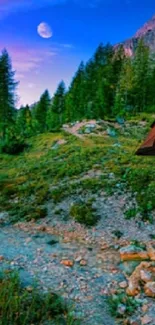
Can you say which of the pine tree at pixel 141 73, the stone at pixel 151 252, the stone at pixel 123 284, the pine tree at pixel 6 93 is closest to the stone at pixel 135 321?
the stone at pixel 123 284

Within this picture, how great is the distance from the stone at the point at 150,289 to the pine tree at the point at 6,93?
30.0 m

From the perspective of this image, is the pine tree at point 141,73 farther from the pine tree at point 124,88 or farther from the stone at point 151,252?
the stone at point 151,252

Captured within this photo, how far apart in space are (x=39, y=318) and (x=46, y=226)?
6214mm

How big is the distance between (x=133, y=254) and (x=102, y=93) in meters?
36.9

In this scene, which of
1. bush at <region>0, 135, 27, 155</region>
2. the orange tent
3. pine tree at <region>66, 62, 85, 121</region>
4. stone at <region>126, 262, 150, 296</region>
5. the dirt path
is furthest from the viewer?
pine tree at <region>66, 62, 85, 121</region>

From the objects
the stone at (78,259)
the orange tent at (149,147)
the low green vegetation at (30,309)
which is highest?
the orange tent at (149,147)

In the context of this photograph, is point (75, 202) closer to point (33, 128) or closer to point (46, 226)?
point (46, 226)

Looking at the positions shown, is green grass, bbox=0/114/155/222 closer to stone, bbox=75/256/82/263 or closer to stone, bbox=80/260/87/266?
stone, bbox=75/256/82/263

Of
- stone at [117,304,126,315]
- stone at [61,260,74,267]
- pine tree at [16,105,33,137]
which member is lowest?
stone at [61,260,74,267]

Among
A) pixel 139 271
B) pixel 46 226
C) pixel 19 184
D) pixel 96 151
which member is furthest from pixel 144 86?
pixel 139 271

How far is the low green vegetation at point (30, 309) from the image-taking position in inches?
221

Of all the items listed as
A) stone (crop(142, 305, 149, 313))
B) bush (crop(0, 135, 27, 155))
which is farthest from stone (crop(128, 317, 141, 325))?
bush (crop(0, 135, 27, 155))

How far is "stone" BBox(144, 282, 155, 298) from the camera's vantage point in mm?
7412

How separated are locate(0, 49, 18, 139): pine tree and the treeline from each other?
1867mm
